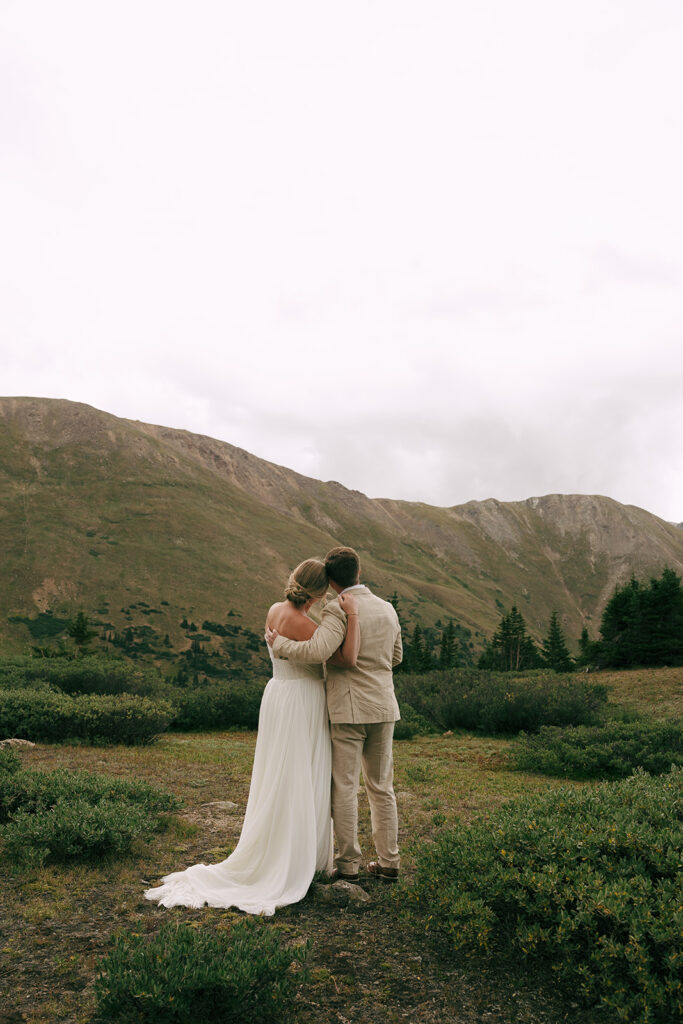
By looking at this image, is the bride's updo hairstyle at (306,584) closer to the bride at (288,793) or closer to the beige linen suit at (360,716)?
the bride at (288,793)

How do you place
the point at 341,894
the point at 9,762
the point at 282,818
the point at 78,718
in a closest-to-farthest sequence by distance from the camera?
the point at 341,894, the point at 282,818, the point at 9,762, the point at 78,718

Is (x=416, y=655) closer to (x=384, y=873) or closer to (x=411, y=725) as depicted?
(x=411, y=725)

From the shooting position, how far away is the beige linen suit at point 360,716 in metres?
5.02

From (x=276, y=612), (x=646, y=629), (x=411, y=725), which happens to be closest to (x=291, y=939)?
(x=276, y=612)

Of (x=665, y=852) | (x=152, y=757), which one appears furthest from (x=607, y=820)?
(x=152, y=757)

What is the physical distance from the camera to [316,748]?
5.11 m

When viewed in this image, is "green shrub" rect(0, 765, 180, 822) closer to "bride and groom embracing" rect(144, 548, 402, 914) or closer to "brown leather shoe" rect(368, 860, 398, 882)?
"bride and groom embracing" rect(144, 548, 402, 914)

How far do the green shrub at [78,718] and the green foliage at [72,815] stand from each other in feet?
16.7

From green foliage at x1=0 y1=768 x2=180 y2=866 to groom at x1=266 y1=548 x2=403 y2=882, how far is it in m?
2.02

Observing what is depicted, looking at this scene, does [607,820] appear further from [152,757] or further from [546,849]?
[152,757]

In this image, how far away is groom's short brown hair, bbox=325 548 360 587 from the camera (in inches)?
207

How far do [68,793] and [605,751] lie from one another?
765 centimetres

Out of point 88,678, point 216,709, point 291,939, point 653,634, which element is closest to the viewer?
point 291,939

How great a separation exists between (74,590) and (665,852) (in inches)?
3043
